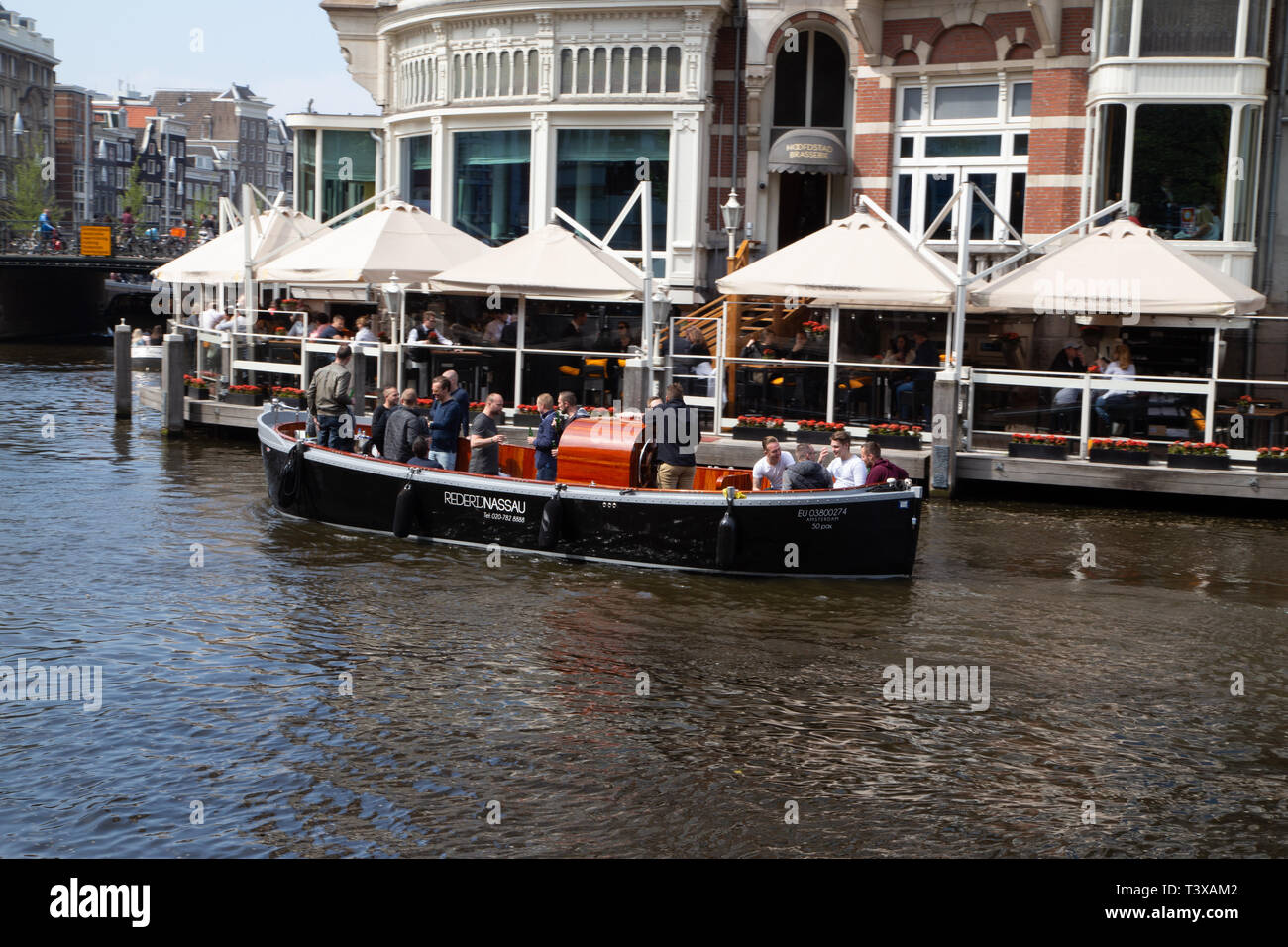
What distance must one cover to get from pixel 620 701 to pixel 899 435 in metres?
10.2

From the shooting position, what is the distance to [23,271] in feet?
185

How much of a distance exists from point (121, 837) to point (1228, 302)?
51.5ft

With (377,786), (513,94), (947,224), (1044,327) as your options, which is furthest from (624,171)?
(377,786)

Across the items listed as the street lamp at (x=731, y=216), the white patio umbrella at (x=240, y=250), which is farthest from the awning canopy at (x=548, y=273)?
the white patio umbrella at (x=240, y=250)

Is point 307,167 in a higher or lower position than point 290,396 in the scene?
higher

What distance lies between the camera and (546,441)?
53.2 feet

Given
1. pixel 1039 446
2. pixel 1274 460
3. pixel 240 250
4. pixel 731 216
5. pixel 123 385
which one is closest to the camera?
pixel 1274 460

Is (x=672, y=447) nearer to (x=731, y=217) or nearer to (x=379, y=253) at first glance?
(x=379, y=253)

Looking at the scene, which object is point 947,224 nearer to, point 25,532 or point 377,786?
point 25,532

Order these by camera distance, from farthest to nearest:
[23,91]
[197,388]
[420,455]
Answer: [23,91] → [197,388] → [420,455]

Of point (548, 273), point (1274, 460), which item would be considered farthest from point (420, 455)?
point (1274, 460)

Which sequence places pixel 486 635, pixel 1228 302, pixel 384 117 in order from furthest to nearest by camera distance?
pixel 384 117 → pixel 1228 302 → pixel 486 635

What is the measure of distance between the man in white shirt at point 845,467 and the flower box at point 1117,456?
4.88 meters

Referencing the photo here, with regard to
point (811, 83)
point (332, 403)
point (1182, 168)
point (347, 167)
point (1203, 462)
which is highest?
point (811, 83)
